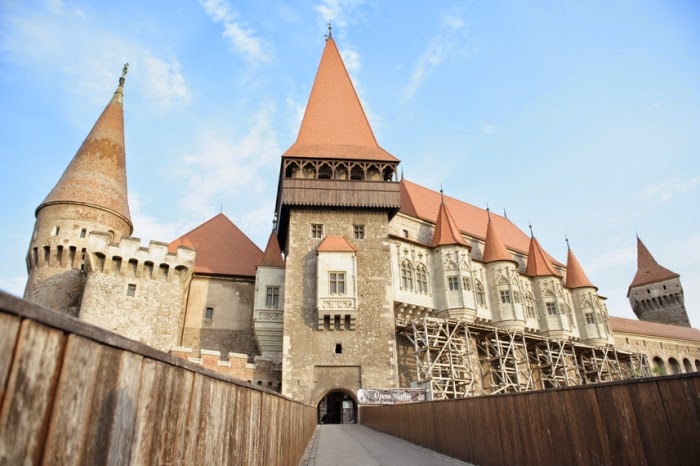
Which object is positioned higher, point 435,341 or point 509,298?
point 509,298

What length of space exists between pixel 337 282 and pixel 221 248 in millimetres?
8942

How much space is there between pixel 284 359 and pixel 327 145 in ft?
36.8

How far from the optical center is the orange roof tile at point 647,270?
50281mm

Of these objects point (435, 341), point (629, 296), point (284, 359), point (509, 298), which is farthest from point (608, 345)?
point (629, 296)

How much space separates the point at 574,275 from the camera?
3228 centimetres

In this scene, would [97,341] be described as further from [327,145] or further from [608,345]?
[608,345]

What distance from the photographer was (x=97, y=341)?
1480mm

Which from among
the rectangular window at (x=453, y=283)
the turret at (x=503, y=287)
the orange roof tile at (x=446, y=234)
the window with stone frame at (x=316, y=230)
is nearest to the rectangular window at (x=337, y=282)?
the window with stone frame at (x=316, y=230)

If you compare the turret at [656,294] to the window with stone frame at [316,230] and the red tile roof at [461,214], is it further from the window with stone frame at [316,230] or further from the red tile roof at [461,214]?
the window with stone frame at [316,230]

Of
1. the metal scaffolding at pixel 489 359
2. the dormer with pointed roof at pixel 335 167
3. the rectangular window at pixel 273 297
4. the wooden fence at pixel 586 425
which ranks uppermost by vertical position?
the dormer with pointed roof at pixel 335 167

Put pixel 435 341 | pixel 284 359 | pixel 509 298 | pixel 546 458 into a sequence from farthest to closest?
pixel 509 298
pixel 435 341
pixel 284 359
pixel 546 458

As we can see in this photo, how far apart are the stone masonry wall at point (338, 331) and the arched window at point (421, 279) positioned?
10.4ft

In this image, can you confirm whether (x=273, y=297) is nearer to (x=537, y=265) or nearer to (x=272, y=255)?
(x=272, y=255)

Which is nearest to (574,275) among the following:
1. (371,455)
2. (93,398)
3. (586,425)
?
(371,455)
